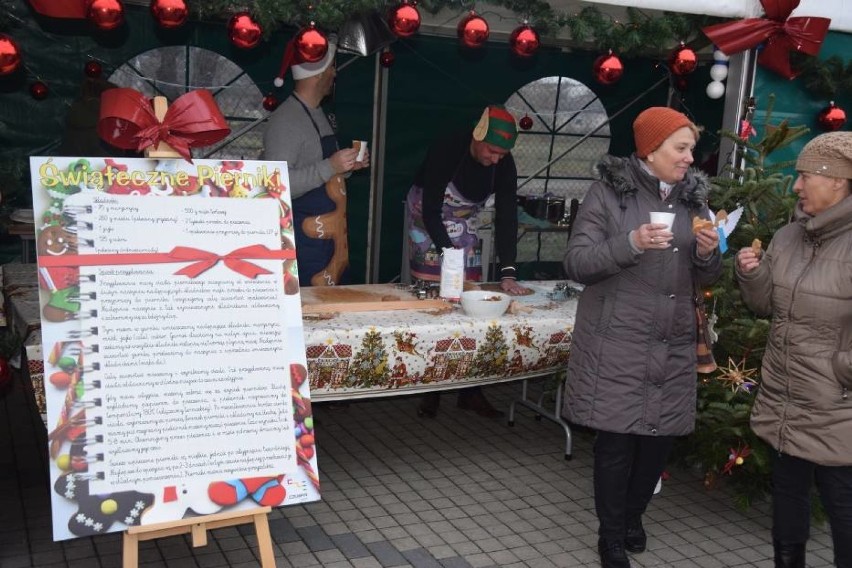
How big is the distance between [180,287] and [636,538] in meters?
2.19

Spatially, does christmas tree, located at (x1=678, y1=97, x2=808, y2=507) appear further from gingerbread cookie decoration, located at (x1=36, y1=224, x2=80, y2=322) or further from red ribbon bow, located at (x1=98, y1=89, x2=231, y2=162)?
gingerbread cookie decoration, located at (x1=36, y1=224, x2=80, y2=322)

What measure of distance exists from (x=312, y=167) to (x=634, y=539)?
2434 millimetres

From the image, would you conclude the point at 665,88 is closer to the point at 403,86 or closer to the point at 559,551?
the point at 403,86

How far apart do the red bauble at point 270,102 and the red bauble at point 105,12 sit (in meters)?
2.53

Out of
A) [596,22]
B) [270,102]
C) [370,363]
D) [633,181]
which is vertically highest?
[596,22]

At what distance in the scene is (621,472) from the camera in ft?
11.1

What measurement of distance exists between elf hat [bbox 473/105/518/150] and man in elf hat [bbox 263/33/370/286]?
0.74 metres

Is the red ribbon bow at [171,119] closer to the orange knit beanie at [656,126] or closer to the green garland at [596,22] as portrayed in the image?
the orange knit beanie at [656,126]

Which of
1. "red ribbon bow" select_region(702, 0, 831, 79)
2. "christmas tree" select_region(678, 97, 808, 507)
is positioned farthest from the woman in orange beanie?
"red ribbon bow" select_region(702, 0, 831, 79)

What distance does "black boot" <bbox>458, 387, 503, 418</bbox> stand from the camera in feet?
17.7

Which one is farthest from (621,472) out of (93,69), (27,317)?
(93,69)

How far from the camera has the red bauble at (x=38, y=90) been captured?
625 cm

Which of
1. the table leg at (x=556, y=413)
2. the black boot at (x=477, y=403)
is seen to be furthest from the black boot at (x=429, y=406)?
the table leg at (x=556, y=413)

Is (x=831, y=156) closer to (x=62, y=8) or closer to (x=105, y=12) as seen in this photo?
(x=105, y=12)
